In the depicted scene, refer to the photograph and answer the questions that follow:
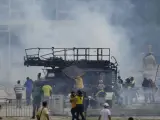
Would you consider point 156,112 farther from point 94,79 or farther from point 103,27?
point 103,27

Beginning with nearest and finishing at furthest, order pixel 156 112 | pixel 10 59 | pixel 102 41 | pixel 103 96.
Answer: pixel 156 112, pixel 103 96, pixel 102 41, pixel 10 59

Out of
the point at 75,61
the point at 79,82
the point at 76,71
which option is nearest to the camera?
the point at 79,82

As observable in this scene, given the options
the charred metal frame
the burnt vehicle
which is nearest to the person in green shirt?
the burnt vehicle

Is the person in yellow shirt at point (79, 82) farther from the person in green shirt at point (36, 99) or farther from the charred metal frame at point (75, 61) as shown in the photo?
the person in green shirt at point (36, 99)

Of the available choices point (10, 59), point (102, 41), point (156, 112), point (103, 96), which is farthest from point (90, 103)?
point (10, 59)

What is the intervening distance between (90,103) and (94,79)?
11.5 feet

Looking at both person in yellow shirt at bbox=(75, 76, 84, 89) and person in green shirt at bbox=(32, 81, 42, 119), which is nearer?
person in green shirt at bbox=(32, 81, 42, 119)

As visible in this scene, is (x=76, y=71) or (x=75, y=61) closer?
(x=76, y=71)

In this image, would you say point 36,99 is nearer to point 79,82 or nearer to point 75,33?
point 79,82

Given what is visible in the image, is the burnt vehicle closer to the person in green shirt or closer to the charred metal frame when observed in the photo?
the charred metal frame

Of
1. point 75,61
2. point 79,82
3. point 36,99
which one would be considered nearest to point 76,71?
point 75,61

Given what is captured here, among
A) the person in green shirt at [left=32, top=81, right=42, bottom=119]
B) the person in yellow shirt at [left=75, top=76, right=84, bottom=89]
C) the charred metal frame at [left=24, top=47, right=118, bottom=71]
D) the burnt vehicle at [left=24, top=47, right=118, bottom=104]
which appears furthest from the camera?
the charred metal frame at [left=24, top=47, right=118, bottom=71]

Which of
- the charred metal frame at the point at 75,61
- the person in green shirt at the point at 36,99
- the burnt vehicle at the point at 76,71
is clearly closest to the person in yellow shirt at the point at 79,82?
the burnt vehicle at the point at 76,71

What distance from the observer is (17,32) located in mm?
47594
